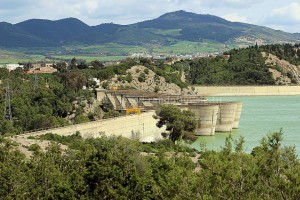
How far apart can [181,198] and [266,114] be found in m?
60.9

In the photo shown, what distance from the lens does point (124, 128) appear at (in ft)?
160

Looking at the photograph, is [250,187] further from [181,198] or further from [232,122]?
[232,122]

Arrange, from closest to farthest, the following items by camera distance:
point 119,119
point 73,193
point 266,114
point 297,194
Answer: point 297,194, point 73,193, point 119,119, point 266,114

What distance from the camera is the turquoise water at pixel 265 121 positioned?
51.1 m

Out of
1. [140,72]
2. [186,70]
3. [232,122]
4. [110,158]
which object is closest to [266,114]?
[232,122]

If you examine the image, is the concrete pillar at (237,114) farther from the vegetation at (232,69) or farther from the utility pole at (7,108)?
the vegetation at (232,69)

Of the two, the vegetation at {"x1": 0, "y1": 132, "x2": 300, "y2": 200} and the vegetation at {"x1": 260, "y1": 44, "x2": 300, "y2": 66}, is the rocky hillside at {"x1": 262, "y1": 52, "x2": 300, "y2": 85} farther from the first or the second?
the vegetation at {"x1": 0, "y1": 132, "x2": 300, "y2": 200}

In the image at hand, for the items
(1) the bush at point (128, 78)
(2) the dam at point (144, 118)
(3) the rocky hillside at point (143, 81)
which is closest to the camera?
(2) the dam at point (144, 118)

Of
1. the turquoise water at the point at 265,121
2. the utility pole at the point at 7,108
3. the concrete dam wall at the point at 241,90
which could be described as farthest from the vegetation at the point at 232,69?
the utility pole at the point at 7,108

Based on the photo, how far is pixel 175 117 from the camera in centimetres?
Result: 5006

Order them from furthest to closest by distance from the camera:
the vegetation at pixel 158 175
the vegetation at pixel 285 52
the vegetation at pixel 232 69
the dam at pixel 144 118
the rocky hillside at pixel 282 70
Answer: the vegetation at pixel 285 52, the rocky hillside at pixel 282 70, the vegetation at pixel 232 69, the dam at pixel 144 118, the vegetation at pixel 158 175

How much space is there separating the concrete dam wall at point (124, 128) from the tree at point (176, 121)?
3.06 feet

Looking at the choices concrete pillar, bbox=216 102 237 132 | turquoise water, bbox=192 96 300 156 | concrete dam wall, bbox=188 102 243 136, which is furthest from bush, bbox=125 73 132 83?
concrete pillar, bbox=216 102 237 132

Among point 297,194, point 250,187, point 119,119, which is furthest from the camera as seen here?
point 119,119
